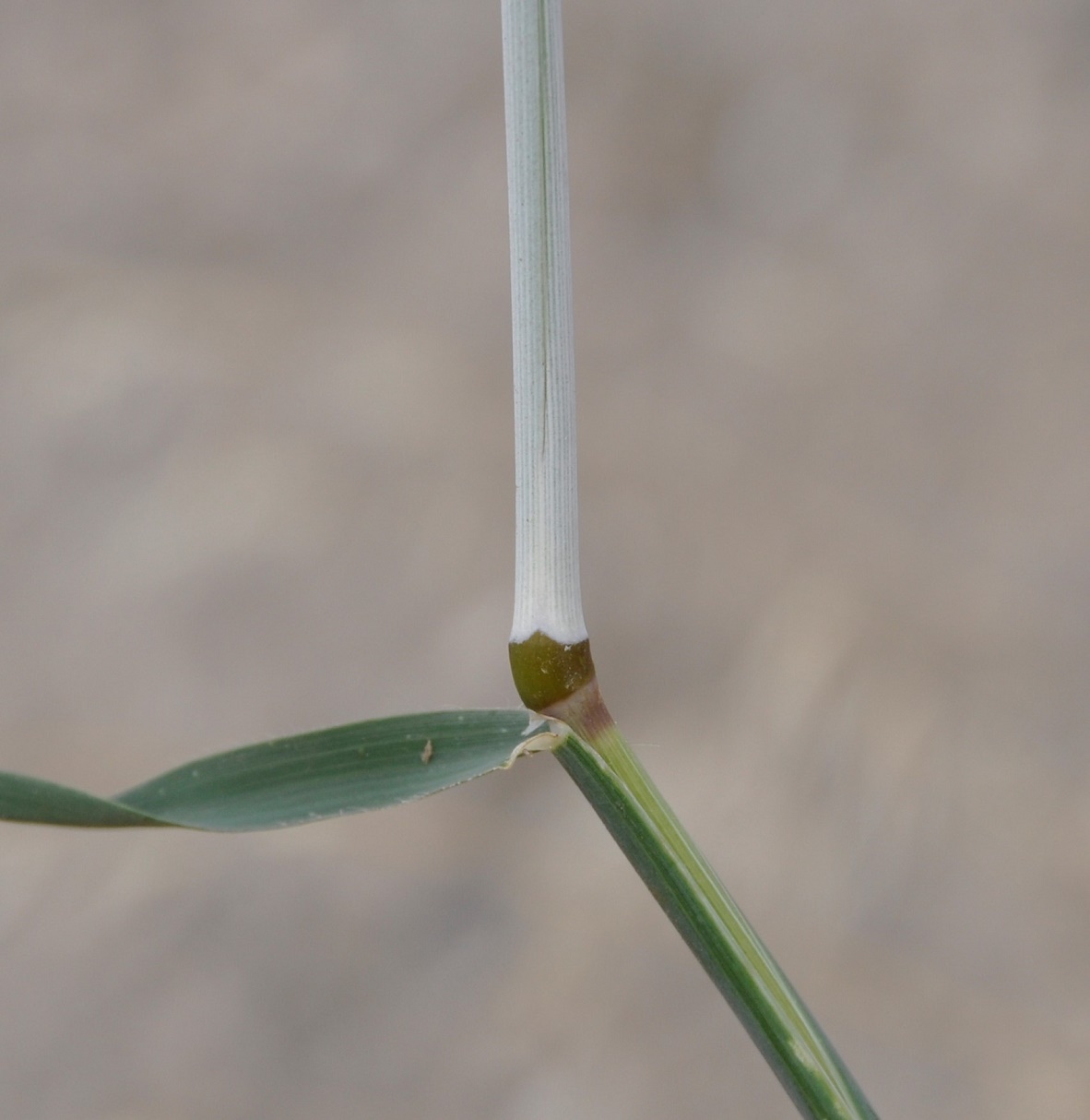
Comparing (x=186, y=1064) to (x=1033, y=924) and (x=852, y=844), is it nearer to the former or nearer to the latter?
(x=852, y=844)

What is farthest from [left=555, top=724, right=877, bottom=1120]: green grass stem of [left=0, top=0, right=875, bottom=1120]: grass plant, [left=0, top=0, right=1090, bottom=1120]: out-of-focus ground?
[left=0, top=0, right=1090, bottom=1120]: out-of-focus ground

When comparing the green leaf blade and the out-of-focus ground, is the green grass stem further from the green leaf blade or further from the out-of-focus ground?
the out-of-focus ground

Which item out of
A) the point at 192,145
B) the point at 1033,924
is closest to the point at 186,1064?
the point at 1033,924

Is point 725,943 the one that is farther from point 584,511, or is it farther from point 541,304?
point 584,511

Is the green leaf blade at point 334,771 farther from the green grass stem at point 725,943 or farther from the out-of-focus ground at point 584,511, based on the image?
the out-of-focus ground at point 584,511

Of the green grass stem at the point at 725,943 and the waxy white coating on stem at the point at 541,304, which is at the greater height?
the waxy white coating on stem at the point at 541,304

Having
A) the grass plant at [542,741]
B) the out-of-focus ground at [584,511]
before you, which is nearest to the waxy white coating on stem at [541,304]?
the grass plant at [542,741]

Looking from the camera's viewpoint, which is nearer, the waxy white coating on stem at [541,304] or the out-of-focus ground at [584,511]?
the waxy white coating on stem at [541,304]
